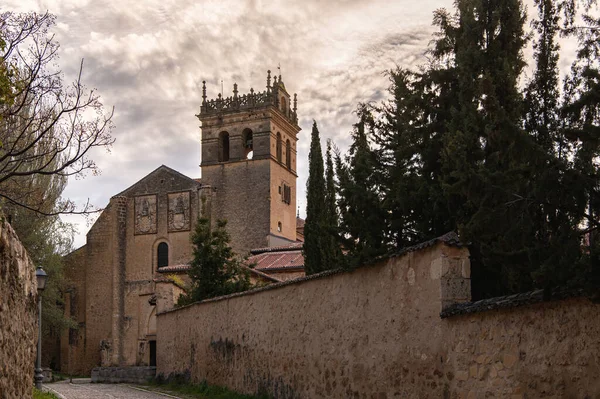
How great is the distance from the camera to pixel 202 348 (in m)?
21.2

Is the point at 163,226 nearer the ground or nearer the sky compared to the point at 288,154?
nearer the ground

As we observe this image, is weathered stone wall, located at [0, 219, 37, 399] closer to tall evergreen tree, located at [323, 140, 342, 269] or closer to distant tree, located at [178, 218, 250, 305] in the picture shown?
tall evergreen tree, located at [323, 140, 342, 269]

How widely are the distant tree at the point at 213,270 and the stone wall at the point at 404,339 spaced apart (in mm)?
4978

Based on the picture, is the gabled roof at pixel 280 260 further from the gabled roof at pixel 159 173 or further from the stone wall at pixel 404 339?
the stone wall at pixel 404 339

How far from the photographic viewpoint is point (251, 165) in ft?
172

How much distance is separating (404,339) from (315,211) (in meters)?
18.6

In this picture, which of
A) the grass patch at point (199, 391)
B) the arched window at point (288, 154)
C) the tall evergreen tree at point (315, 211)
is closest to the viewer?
the grass patch at point (199, 391)

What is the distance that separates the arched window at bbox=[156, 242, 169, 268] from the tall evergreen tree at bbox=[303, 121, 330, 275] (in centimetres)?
2154

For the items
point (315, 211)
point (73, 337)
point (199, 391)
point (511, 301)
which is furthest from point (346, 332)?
point (73, 337)

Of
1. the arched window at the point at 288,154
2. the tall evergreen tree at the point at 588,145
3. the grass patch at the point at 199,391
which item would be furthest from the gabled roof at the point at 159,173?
the tall evergreen tree at the point at 588,145

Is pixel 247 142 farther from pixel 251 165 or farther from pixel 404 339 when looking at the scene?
pixel 404 339

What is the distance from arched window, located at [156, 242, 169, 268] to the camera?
168ft

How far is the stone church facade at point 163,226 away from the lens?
5041 centimetres

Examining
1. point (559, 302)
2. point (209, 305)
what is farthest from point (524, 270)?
point (209, 305)
